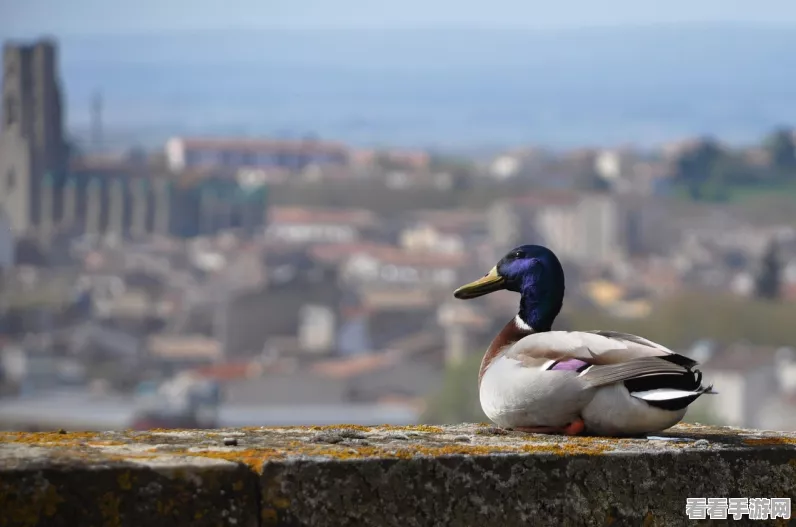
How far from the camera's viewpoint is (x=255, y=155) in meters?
116

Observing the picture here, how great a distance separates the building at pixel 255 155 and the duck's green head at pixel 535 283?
111 metres

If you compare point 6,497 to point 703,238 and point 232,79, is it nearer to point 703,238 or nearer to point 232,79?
point 703,238

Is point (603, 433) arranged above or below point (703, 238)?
below

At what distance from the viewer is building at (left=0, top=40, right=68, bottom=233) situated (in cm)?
8862

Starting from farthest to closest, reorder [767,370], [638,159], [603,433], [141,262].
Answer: [638,159], [141,262], [767,370], [603,433]

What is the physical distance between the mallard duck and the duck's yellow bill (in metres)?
0.11

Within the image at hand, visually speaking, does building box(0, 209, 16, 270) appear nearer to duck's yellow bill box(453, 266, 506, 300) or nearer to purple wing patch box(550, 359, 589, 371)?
duck's yellow bill box(453, 266, 506, 300)

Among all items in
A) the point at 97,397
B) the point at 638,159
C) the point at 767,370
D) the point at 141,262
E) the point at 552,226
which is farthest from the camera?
the point at 638,159

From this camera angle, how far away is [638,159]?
382 ft

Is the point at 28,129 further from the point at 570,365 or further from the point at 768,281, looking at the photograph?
the point at 570,365

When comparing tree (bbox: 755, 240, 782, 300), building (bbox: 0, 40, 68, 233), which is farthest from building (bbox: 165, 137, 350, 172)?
tree (bbox: 755, 240, 782, 300)

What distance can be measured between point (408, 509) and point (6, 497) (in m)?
0.40

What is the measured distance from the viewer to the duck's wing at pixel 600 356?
229 centimetres

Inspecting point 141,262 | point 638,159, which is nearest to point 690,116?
point 638,159
